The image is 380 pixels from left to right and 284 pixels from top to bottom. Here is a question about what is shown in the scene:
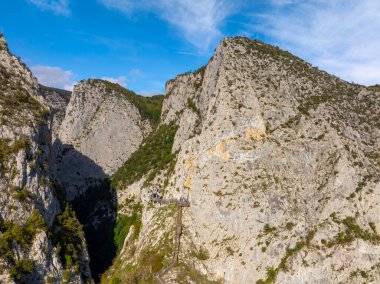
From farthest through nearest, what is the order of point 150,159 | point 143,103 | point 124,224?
point 143,103 → point 150,159 → point 124,224

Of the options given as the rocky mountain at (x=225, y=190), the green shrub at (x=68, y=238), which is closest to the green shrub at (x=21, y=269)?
the rocky mountain at (x=225, y=190)

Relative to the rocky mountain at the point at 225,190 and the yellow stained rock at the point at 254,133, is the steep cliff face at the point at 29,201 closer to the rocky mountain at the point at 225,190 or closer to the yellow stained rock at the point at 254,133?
the rocky mountain at the point at 225,190

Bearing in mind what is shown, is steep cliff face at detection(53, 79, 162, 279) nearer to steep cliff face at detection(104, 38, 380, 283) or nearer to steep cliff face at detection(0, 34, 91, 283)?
steep cliff face at detection(104, 38, 380, 283)

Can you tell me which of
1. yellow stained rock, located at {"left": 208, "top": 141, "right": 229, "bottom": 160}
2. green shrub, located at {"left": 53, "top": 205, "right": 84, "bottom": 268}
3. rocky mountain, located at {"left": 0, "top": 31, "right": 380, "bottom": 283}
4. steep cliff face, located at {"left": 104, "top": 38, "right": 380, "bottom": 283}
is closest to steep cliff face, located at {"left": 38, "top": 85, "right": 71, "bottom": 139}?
rocky mountain, located at {"left": 0, "top": 31, "right": 380, "bottom": 283}

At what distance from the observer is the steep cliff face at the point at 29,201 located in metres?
55.4

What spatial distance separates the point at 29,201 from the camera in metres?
61.2

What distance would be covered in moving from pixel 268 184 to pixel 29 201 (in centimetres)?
3964

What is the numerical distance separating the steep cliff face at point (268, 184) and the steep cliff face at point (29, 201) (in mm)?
11725

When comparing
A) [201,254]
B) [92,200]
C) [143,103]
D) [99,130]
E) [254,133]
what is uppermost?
[143,103]

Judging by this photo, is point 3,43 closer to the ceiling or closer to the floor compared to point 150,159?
closer to the ceiling

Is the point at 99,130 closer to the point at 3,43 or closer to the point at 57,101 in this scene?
the point at 3,43

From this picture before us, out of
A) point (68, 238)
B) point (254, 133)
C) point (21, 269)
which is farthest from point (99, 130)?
point (21, 269)

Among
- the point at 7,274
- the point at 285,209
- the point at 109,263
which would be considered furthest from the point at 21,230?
the point at 285,209

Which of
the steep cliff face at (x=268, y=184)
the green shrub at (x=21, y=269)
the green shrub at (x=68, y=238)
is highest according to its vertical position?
the steep cliff face at (x=268, y=184)
